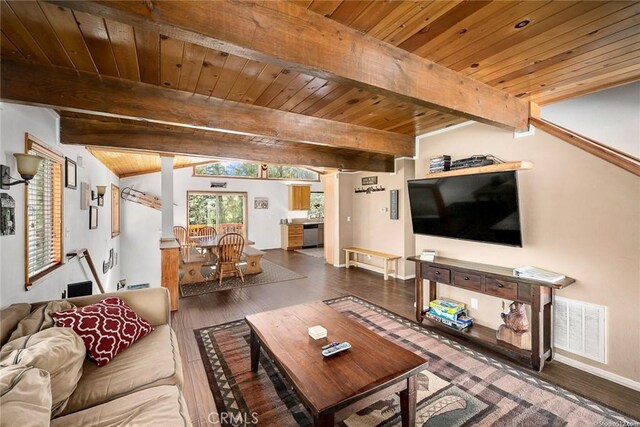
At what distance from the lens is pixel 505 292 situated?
2678 mm

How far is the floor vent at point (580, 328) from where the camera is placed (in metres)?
2.41

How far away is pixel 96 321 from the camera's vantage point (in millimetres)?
1884

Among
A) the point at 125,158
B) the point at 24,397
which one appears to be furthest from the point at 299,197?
the point at 24,397

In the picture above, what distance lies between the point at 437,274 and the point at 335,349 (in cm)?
188

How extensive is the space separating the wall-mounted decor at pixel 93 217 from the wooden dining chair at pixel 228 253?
190cm

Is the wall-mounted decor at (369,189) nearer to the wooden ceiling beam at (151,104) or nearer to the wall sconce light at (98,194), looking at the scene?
the wooden ceiling beam at (151,104)

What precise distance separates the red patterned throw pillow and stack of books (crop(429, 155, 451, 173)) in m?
3.42

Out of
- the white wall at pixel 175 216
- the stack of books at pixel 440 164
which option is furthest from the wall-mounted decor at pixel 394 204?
the white wall at pixel 175 216

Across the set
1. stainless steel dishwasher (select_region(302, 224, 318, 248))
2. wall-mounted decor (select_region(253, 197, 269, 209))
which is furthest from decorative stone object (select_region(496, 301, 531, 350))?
wall-mounted decor (select_region(253, 197, 269, 209))

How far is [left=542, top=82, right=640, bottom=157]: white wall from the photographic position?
300cm

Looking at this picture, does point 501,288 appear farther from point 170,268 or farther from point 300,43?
point 170,268

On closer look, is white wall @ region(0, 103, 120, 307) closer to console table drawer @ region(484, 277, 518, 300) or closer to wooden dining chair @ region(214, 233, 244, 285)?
wooden dining chair @ region(214, 233, 244, 285)

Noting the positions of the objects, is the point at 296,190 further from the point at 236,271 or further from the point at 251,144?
the point at 251,144

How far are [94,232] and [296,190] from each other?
6.17m
